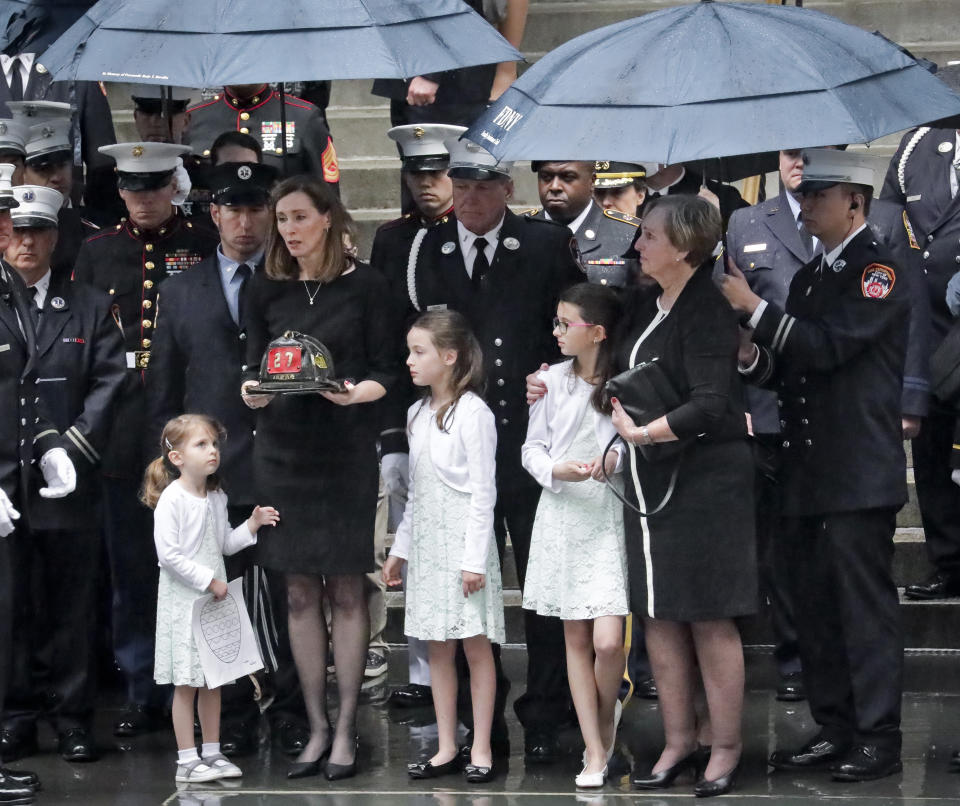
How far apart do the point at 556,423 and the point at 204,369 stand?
134 centimetres

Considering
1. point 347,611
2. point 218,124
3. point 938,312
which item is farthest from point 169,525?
point 938,312

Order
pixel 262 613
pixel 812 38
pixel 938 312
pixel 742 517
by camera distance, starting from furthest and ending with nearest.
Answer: pixel 938 312 → pixel 262 613 → pixel 742 517 → pixel 812 38

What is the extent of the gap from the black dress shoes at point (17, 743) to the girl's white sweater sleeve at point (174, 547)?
3.04 feet

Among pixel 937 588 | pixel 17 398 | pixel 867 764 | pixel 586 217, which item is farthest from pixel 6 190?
pixel 937 588

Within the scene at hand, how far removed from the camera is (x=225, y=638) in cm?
615

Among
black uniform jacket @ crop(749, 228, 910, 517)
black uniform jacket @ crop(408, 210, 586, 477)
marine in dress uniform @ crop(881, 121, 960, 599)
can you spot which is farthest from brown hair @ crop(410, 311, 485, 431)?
marine in dress uniform @ crop(881, 121, 960, 599)

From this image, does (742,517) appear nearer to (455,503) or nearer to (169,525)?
(455,503)

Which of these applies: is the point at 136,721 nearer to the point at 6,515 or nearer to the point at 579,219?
the point at 6,515

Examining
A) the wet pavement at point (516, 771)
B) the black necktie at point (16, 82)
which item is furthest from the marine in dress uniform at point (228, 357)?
the black necktie at point (16, 82)

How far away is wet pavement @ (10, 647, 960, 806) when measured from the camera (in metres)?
5.76

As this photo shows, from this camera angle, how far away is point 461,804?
226 inches

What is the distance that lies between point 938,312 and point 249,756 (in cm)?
323

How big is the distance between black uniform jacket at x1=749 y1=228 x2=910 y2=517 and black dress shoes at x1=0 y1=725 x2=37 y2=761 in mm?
2872

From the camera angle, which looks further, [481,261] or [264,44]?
[481,261]
